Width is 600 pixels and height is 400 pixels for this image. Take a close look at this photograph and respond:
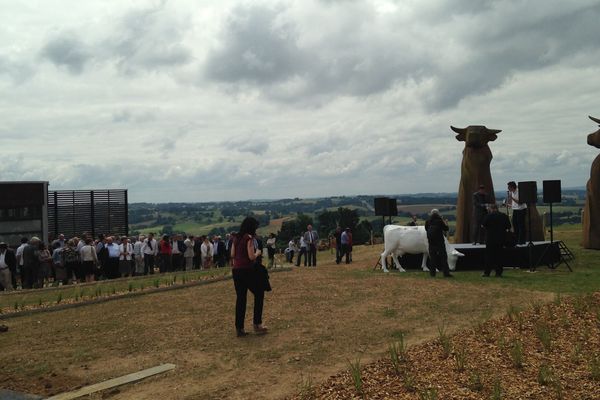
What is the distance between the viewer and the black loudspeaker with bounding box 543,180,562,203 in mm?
14602

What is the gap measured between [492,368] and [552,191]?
10.2 meters

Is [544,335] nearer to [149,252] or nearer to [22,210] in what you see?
[149,252]

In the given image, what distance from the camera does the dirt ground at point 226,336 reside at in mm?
6254

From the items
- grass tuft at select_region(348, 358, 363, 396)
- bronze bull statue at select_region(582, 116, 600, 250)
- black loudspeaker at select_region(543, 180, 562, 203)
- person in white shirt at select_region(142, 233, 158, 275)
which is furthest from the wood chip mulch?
person in white shirt at select_region(142, 233, 158, 275)

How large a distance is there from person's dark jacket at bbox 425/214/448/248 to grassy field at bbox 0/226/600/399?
117 centimetres

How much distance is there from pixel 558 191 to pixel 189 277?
A: 1085 centimetres

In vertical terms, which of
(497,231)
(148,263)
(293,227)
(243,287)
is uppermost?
(497,231)

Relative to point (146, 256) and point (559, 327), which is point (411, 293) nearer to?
point (559, 327)

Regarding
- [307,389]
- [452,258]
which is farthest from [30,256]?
[307,389]

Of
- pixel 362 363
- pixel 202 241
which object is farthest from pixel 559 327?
pixel 202 241

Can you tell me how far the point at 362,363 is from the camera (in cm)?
646

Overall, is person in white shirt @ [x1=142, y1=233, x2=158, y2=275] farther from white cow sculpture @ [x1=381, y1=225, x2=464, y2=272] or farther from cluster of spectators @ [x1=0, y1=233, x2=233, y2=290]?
white cow sculpture @ [x1=381, y1=225, x2=464, y2=272]

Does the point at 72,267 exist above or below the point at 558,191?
below

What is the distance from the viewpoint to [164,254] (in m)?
19.3
